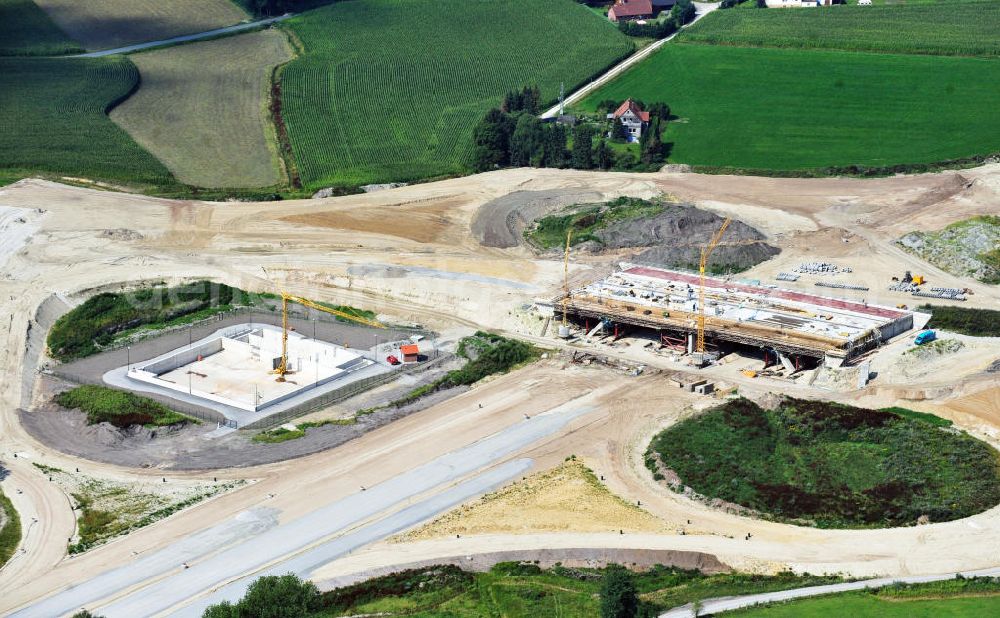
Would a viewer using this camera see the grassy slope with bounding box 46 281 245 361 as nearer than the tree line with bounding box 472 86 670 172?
Yes

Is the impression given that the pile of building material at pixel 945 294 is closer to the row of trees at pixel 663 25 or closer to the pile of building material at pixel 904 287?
the pile of building material at pixel 904 287

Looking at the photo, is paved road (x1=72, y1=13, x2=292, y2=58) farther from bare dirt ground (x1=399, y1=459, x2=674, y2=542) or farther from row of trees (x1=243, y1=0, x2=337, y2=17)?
bare dirt ground (x1=399, y1=459, x2=674, y2=542)

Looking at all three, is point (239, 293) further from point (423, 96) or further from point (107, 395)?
point (423, 96)

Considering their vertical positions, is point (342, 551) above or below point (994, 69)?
below

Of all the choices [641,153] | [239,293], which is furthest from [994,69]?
[239,293]

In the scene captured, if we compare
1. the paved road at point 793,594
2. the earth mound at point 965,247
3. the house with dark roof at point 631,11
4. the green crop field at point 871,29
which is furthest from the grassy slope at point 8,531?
the house with dark roof at point 631,11

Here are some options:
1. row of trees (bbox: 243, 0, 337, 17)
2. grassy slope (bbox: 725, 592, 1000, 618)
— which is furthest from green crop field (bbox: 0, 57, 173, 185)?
grassy slope (bbox: 725, 592, 1000, 618)
